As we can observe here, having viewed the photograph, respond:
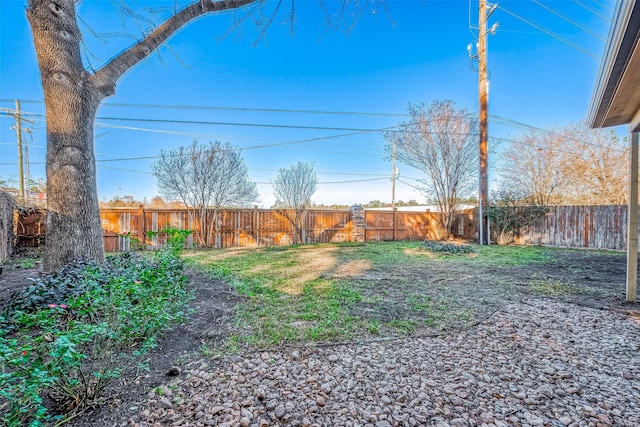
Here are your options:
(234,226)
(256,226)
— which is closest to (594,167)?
(256,226)

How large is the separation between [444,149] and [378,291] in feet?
30.1

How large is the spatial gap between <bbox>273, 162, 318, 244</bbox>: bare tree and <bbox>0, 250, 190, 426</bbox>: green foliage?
779 cm

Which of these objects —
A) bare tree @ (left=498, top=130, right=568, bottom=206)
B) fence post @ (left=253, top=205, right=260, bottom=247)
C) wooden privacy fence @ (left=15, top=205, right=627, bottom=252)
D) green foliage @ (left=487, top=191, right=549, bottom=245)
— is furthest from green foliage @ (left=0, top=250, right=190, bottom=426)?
bare tree @ (left=498, top=130, right=568, bottom=206)

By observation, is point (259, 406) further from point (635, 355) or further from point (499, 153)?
point (499, 153)

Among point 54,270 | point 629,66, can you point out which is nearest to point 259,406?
point 54,270

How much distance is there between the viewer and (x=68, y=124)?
3.28 metres

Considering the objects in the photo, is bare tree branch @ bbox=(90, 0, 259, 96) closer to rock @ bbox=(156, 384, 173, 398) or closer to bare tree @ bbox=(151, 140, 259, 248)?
rock @ bbox=(156, 384, 173, 398)

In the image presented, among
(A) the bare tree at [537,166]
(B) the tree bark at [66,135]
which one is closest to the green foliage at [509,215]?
(A) the bare tree at [537,166]

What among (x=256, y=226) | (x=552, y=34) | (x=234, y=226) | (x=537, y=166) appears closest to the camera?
(x=552, y=34)

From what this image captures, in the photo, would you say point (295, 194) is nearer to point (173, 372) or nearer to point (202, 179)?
point (202, 179)

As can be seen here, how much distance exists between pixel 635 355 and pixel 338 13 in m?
4.48

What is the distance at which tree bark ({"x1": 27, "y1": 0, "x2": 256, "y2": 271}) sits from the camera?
3.20m

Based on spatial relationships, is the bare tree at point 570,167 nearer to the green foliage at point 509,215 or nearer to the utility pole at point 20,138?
the green foliage at point 509,215

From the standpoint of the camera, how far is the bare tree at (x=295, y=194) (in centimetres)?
1088
